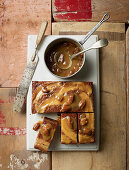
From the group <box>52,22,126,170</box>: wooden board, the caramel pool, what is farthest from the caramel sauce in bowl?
<box>52,22,126,170</box>: wooden board

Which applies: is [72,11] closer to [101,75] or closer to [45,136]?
[101,75]

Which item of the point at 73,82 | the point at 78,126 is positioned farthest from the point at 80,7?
the point at 78,126

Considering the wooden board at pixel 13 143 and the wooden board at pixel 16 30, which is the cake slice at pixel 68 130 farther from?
the wooden board at pixel 16 30

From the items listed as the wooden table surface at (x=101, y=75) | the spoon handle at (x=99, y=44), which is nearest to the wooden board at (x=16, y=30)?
the wooden table surface at (x=101, y=75)

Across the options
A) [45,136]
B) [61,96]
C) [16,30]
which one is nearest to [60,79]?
[61,96]

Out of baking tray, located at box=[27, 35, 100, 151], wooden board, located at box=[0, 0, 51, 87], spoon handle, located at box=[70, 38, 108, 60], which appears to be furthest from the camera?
wooden board, located at box=[0, 0, 51, 87]

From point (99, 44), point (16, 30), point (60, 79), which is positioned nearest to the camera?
point (99, 44)

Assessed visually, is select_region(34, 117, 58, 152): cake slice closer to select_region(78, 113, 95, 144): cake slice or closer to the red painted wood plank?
select_region(78, 113, 95, 144): cake slice
